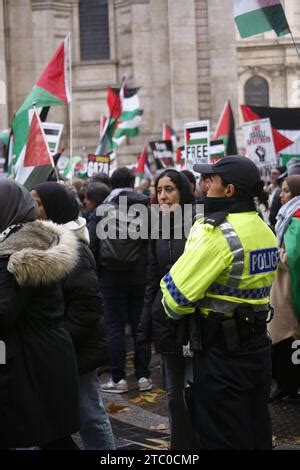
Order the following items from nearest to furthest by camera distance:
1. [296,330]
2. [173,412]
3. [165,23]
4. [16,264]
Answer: [16,264]
[173,412]
[296,330]
[165,23]

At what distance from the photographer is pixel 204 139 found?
1164 cm

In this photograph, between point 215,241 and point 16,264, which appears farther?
point 215,241

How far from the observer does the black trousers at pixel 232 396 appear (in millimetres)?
4043

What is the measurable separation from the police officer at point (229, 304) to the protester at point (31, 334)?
0.63 metres

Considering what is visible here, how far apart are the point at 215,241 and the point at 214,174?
1.41ft

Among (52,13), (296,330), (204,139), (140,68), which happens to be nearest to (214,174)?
(296,330)

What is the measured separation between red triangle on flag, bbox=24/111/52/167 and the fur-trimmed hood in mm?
5931

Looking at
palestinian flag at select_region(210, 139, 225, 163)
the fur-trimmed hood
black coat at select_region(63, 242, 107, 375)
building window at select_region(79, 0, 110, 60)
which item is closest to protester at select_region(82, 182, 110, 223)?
black coat at select_region(63, 242, 107, 375)

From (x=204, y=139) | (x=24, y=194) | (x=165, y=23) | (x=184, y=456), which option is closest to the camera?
(x=24, y=194)

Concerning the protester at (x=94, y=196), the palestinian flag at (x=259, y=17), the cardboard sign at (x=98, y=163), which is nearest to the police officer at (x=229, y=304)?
the protester at (x=94, y=196)

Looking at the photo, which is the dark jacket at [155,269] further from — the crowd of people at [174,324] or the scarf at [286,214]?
the scarf at [286,214]

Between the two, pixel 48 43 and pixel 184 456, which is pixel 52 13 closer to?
pixel 48 43

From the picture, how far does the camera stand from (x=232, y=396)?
13.3ft

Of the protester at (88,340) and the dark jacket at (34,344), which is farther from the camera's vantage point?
the protester at (88,340)
